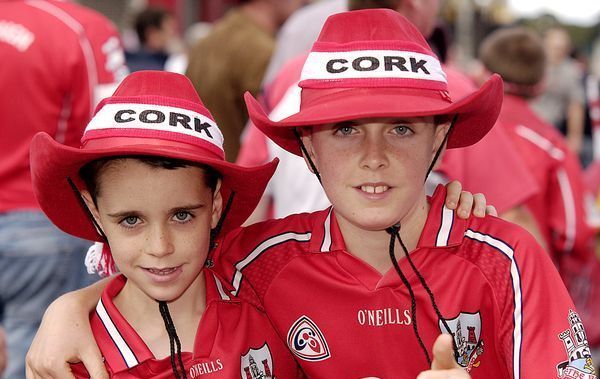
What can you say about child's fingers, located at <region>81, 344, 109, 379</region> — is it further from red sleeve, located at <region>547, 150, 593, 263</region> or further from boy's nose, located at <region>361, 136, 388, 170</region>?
red sleeve, located at <region>547, 150, 593, 263</region>

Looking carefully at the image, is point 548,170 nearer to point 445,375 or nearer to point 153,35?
point 445,375

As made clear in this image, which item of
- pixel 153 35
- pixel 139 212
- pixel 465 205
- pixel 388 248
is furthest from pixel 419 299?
pixel 153 35

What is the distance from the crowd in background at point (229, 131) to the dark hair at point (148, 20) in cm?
359

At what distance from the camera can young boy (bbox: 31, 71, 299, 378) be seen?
2570 millimetres

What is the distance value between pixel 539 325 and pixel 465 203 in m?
0.43

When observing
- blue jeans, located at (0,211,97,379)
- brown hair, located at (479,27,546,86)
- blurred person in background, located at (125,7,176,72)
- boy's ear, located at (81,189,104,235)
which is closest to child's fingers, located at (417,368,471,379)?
boy's ear, located at (81,189,104,235)

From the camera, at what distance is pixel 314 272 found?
2.75 m

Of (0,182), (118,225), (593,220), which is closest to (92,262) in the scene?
(118,225)

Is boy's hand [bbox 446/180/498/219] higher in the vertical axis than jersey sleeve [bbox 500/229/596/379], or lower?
higher

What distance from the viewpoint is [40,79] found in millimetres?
4219

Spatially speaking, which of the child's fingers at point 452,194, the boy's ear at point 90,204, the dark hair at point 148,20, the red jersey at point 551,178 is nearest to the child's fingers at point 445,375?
the child's fingers at point 452,194

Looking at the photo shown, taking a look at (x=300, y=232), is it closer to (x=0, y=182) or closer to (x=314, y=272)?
(x=314, y=272)

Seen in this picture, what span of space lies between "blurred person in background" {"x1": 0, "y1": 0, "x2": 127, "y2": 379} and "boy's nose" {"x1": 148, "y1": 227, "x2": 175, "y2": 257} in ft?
5.78

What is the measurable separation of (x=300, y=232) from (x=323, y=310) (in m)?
0.25
